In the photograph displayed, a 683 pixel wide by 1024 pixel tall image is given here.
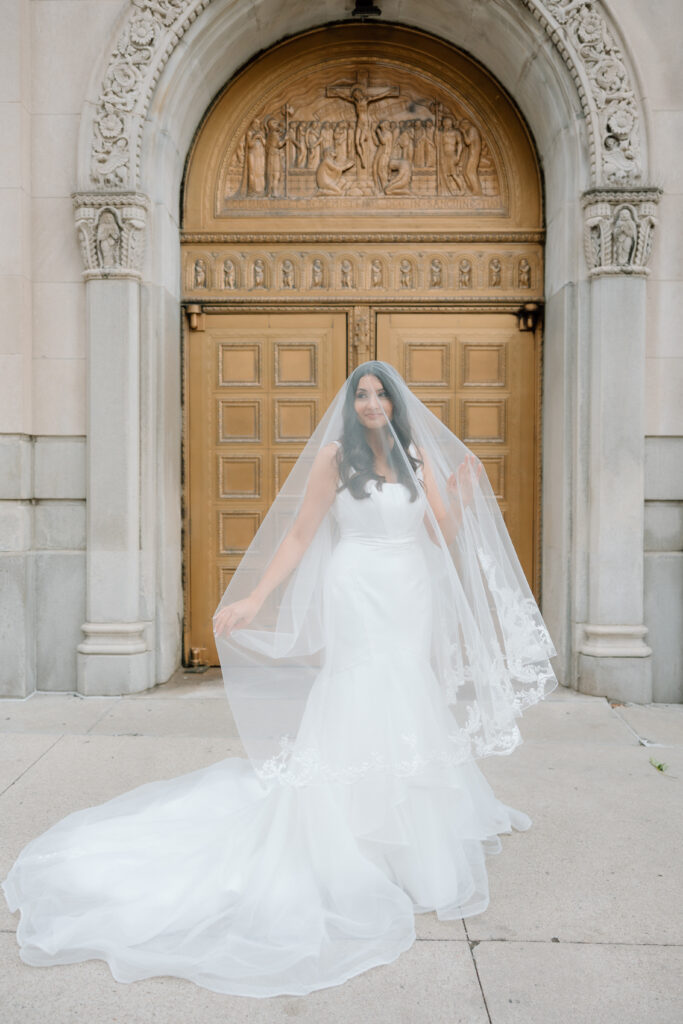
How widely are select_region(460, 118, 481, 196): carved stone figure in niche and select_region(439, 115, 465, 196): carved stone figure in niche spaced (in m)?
0.04

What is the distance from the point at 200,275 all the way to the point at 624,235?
138 inches

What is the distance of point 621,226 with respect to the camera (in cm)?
599

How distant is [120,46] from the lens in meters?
6.08

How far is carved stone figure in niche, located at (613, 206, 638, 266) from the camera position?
5984mm

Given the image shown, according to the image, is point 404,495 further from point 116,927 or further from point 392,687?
point 116,927

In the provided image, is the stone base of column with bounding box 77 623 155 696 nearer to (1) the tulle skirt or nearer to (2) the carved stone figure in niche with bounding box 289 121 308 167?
(1) the tulle skirt

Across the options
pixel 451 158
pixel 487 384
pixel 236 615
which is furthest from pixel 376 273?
pixel 236 615

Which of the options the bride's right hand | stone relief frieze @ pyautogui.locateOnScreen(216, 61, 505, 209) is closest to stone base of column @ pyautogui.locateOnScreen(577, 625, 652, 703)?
the bride's right hand

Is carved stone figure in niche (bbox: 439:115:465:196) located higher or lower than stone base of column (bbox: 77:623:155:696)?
higher

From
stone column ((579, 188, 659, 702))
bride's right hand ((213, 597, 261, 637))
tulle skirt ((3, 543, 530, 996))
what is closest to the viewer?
tulle skirt ((3, 543, 530, 996))

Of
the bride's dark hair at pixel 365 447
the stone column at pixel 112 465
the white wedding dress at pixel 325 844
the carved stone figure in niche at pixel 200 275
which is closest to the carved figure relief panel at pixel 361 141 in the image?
the carved stone figure in niche at pixel 200 275

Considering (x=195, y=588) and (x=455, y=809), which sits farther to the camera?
(x=195, y=588)

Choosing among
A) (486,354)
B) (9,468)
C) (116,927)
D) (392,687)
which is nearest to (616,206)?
(486,354)

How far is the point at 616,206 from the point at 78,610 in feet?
17.1
